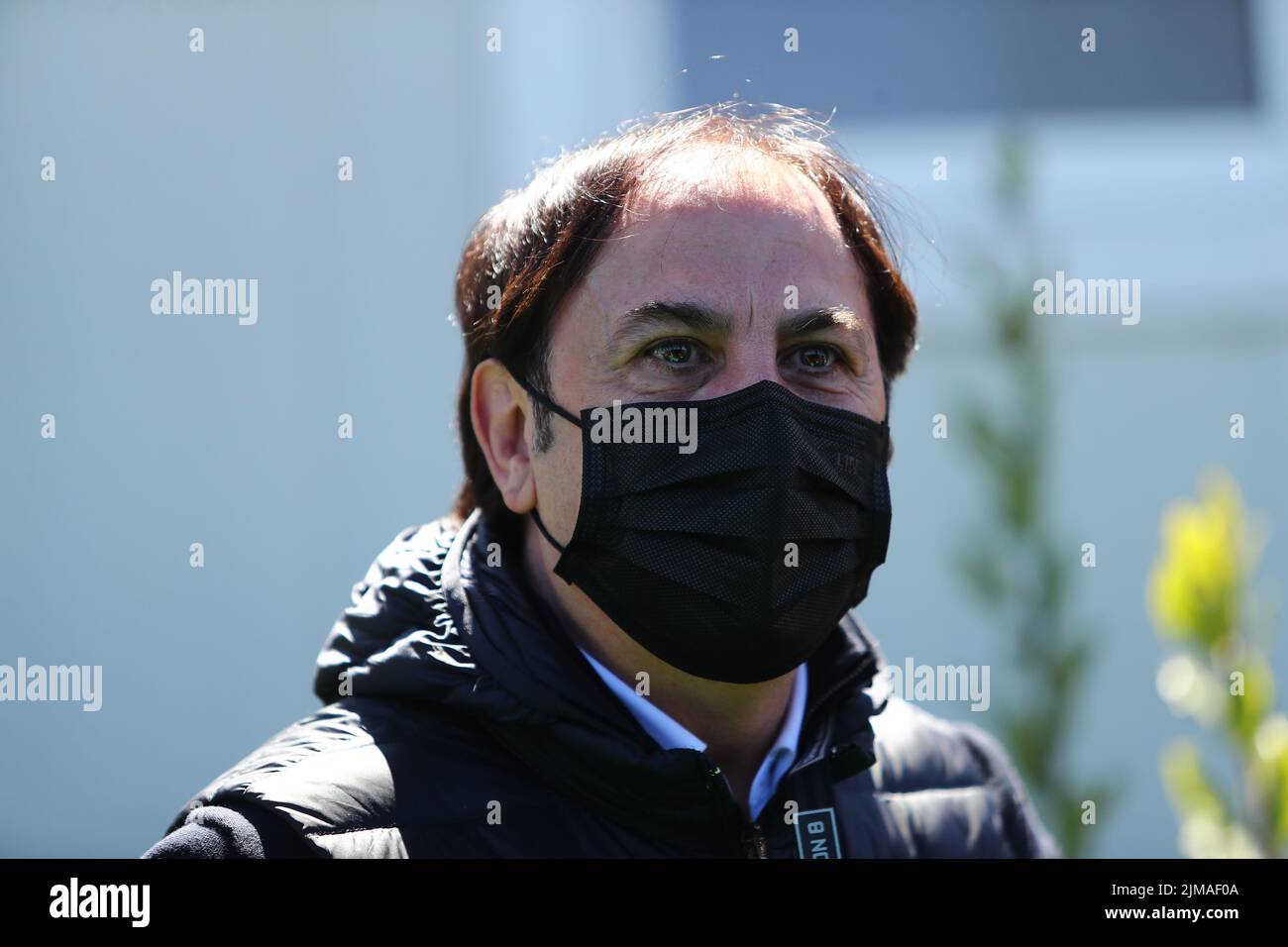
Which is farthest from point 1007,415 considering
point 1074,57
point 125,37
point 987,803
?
point 125,37

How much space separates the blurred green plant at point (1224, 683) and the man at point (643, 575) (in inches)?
71.6

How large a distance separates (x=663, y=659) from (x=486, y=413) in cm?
60

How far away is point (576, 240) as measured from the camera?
6.94ft

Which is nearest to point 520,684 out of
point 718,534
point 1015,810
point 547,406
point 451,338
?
point 718,534

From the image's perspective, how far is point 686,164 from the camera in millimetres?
2148

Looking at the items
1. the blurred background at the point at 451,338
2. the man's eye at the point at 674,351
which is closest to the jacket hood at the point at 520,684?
the man's eye at the point at 674,351

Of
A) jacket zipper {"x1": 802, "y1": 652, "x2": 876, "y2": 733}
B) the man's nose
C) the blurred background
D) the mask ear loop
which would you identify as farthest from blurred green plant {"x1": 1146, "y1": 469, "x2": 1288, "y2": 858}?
the mask ear loop

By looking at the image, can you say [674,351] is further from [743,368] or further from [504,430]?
[504,430]

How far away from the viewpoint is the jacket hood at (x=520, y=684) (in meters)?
1.86

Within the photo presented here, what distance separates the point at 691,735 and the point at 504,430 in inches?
26.0

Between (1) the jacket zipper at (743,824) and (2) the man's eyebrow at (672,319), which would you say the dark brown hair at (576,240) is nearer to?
(2) the man's eyebrow at (672,319)

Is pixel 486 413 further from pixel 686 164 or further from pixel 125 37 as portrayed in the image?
pixel 125 37

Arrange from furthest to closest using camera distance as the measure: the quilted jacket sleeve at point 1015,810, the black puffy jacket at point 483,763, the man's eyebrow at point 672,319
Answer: the quilted jacket sleeve at point 1015,810
the man's eyebrow at point 672,319
the black puffy jacket at point 483,763
